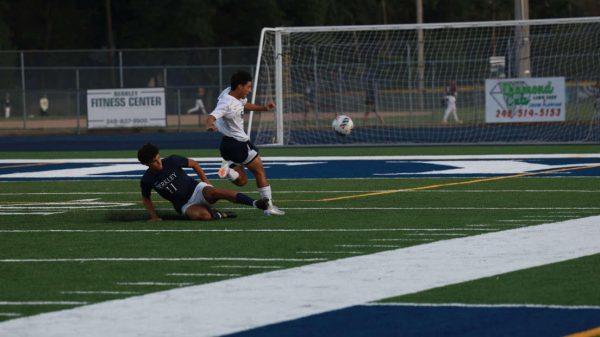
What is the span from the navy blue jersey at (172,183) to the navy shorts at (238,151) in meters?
0.86

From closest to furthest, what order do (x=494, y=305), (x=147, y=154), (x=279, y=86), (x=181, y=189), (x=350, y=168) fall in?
(x=494, y=305) → (x=147, y=154) → (x=181, y=189) → (x=350, y=168) → (x=279, y=86)

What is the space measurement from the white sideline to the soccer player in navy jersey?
3146mm

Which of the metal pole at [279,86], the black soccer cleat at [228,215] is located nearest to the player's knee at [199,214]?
the black soccer cleat at [228,215]

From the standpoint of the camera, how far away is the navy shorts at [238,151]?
47.2ft

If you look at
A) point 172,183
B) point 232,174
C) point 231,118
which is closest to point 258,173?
point 232,174

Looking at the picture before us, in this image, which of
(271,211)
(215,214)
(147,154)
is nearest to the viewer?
(147,154)

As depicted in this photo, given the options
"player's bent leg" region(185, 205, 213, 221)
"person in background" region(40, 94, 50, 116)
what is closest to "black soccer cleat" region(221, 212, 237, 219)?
"player's bent leg" region(185, 205, 213, 221)

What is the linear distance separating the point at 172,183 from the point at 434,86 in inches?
923

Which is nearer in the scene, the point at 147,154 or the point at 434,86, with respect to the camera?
the point at 147,154

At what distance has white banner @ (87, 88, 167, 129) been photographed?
39.7 metres

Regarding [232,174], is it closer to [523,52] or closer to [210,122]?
[210,122]

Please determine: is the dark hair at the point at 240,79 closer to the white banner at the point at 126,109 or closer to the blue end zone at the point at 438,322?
the blue end zone at the point at 438,322

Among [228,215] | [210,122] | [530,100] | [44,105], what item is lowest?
[44,105]

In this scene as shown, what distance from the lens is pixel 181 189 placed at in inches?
535
